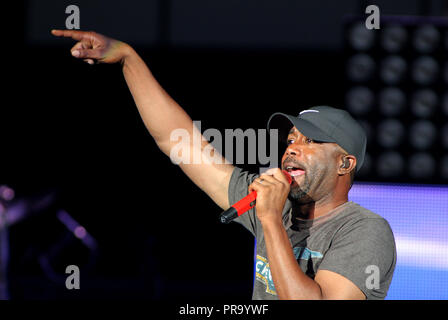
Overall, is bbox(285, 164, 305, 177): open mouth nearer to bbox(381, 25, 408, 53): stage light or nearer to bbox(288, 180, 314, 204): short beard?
bbox(288, 180, 314, 204): short beard

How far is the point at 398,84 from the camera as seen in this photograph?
3.26 meters

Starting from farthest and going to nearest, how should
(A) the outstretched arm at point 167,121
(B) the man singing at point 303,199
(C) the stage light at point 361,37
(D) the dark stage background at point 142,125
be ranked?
(D) the dark stage background at point 142,125 → (C) the stage light at point 361,37 → (A) the outstretched arm at point 167,121 → (B) the man singing at point 303,199

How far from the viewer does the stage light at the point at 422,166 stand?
3232 mm

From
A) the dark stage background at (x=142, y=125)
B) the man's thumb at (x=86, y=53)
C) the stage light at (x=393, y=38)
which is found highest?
the stage light at (x=393, y=38)

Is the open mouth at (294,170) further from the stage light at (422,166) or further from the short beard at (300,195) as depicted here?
the stage light at (422,166)

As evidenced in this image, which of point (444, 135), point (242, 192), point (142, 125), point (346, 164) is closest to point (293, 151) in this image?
point (346, 164)

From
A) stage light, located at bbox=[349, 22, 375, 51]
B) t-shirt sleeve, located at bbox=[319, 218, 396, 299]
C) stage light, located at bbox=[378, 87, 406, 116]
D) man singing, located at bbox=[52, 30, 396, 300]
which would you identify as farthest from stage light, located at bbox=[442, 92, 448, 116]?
t-shirt sleeve, located at bbox=[319, 218, 396, 299]

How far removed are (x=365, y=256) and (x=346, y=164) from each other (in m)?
0.34

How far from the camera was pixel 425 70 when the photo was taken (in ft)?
10.6

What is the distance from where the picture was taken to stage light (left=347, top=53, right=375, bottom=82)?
3.23 metres

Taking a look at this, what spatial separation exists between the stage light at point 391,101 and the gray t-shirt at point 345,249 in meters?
1.66

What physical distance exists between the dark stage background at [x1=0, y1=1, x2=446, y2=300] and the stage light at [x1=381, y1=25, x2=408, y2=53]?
0.91 metres

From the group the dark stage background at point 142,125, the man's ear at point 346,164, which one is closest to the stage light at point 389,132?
the dark stage background at point 142,125
